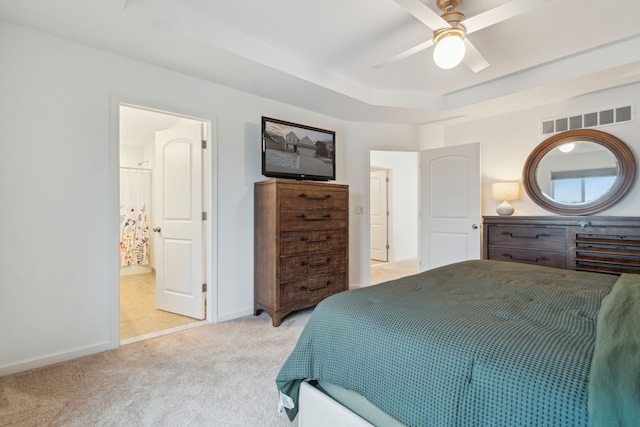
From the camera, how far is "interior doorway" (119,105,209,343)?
2947mm

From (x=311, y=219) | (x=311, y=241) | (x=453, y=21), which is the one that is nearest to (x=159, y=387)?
(x=311, y=241)

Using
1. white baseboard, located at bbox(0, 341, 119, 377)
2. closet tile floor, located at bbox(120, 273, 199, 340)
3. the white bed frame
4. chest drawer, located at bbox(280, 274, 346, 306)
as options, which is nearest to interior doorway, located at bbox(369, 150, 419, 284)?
chest drawer, located at bbox(280, 274, 346, 306)

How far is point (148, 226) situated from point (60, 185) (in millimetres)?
3258

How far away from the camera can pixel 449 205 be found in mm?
3949

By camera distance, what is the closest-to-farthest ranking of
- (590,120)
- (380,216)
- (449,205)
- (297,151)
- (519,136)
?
(590,120), (297,151), (519,136), (449,205), (380,216)

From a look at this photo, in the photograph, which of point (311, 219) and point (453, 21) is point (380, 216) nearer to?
point (311, 219)

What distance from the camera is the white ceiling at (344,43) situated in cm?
196

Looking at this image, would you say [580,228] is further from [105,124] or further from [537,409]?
[105,124]

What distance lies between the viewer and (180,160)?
3.12 meters

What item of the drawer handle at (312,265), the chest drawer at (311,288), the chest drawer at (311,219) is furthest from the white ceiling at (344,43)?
the chest drawer at (311,288)

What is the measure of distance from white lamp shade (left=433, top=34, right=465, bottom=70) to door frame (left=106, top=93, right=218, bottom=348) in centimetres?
205

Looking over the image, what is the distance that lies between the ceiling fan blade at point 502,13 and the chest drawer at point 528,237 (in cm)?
209

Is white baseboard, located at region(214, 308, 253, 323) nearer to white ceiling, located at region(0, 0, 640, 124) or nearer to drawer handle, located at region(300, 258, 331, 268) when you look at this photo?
drawer handle, located at region(300, 258, 331, 268)

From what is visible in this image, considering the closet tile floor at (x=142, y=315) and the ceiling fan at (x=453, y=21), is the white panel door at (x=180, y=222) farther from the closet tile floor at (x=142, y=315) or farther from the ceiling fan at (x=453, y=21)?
the ceiling fan at (x=453, y=21)
